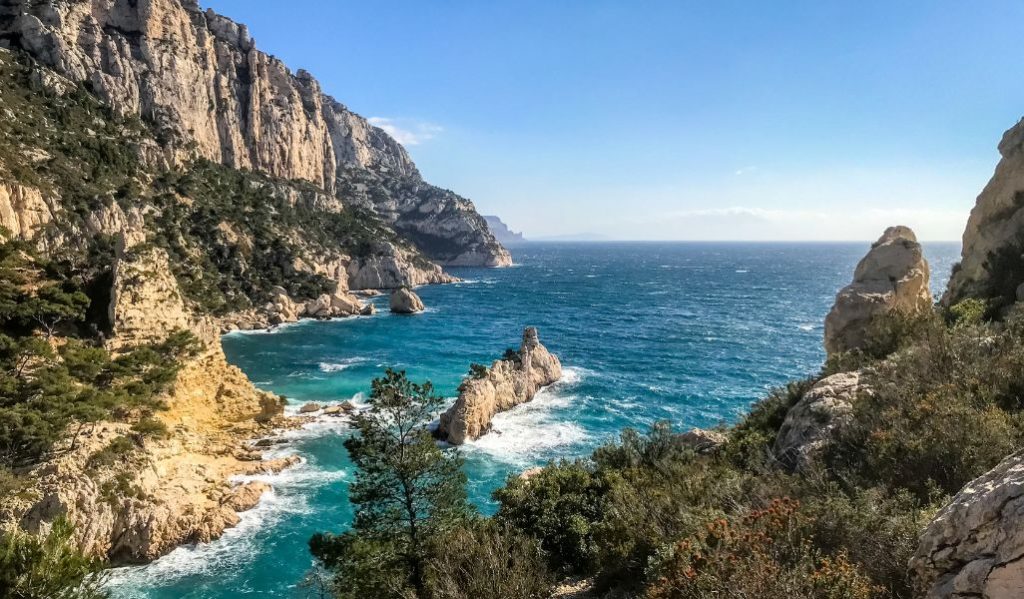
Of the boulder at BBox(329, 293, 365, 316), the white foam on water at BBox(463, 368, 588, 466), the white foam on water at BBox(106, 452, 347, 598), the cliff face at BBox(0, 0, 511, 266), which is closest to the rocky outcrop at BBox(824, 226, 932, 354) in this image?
the white foam on water at BBox(463, 368, 588, 466)

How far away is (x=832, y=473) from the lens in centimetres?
1216

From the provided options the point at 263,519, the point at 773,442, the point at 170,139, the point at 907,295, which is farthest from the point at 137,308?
the point at 170,139

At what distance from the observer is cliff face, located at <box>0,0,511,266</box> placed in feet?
230

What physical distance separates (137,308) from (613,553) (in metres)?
33.5

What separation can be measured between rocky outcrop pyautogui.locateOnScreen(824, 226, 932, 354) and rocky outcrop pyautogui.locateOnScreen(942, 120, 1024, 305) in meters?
2.37

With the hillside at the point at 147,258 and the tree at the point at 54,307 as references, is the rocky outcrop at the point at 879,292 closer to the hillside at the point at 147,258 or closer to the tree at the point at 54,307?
the hillside at the point at 147,258

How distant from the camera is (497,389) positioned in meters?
40.9

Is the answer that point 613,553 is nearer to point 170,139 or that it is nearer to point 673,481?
point 673,481

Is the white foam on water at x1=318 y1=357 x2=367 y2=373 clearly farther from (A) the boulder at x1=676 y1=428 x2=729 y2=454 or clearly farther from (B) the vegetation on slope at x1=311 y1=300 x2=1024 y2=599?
(A) the boulder at x1=676 y1=428 x2=729 y2=454

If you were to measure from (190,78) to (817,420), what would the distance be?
114 m

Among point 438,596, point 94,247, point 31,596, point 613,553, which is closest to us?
point 438,596

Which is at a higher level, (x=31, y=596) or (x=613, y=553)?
(x=613, y=553)

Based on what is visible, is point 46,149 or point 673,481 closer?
point 673,481

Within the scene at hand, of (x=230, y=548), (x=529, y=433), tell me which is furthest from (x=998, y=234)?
(x=230, y=548)
